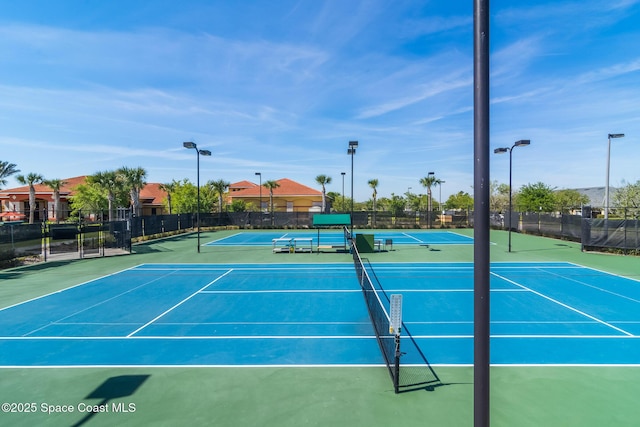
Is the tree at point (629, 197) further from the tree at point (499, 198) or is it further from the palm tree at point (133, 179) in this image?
the palm tree at point (133, 179)

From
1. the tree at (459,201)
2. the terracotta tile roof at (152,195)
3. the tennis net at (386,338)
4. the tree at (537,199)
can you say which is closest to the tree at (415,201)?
the tree at (459,201)

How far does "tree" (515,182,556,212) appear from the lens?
192 feet

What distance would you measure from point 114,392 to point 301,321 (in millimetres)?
5546

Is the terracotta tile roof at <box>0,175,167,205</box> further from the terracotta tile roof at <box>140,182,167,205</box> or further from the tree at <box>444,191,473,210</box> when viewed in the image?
the tree at <box>444,191,473,210</box>

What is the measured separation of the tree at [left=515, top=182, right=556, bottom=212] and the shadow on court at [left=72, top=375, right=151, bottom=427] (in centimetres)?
6230

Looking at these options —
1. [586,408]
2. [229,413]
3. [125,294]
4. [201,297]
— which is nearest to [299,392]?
[229,413]

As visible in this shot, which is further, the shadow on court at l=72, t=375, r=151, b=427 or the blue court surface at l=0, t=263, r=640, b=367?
the blue court surface at l=0, t=263, r=640, b=367

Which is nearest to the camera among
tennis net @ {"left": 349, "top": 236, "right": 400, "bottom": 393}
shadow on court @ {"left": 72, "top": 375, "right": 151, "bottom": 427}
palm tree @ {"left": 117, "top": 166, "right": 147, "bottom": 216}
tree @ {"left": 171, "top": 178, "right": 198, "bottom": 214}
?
shadow on court @ {"left": 72, "top": 375, "right": 151, "bottom": 427}

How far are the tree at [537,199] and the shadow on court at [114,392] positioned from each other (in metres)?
62.3

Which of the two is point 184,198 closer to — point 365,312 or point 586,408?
point 365,312

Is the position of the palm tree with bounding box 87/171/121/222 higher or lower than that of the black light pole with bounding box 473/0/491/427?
higher

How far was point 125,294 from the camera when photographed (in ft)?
48.7

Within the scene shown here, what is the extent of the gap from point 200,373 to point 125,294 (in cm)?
892

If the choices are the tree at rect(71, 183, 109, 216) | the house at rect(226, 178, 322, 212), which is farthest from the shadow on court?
→ the house at rect(226, 178, 322, 212)
